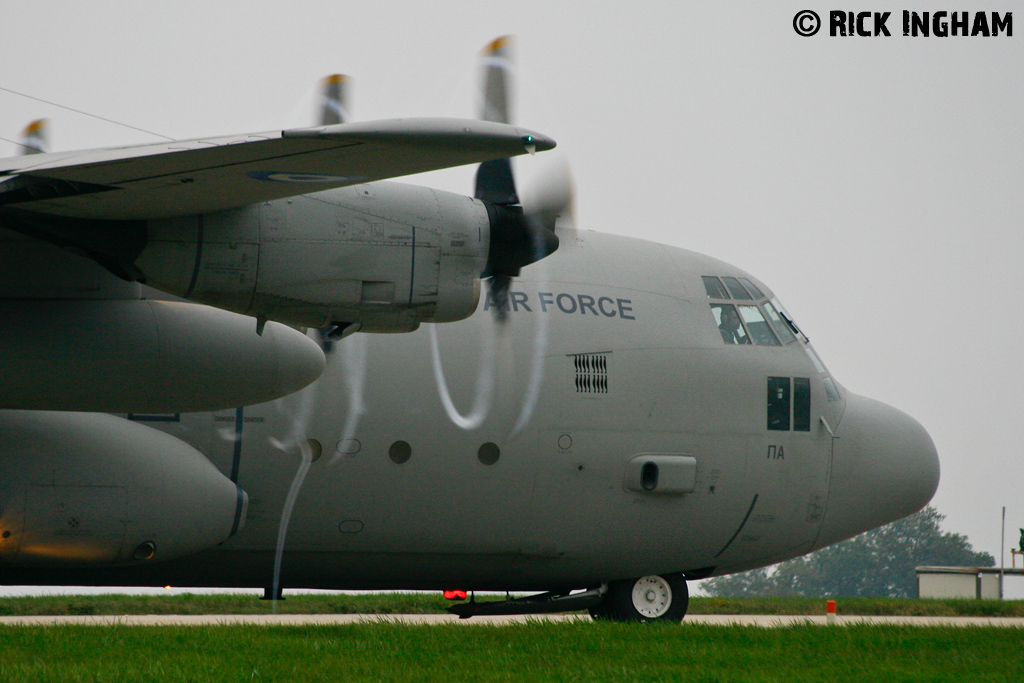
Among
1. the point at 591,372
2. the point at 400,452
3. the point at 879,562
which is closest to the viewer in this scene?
the point at 400,452

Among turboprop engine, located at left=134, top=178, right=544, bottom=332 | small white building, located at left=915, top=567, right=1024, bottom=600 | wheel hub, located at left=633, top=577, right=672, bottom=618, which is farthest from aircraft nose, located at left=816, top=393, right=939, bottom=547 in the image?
small white building, located at left=915, top=567, right=1024, bottom=600

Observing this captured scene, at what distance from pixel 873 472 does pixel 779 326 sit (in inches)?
87.1

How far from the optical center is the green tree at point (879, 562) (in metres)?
80.3

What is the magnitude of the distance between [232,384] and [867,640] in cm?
693

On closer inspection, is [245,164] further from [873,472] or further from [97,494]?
[873,472]

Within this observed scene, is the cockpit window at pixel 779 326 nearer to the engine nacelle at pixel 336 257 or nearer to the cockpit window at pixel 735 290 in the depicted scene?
the cockpit window at pixel 735 290

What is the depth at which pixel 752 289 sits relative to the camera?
1452cm

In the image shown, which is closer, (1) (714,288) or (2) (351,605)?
(1) (714,288)

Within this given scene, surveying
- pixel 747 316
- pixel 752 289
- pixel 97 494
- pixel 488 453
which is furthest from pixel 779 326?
pixel 97 494

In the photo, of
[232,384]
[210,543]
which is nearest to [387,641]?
[210,543]

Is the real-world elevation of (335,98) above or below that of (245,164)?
above

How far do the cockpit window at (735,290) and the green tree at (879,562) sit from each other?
6785 cm

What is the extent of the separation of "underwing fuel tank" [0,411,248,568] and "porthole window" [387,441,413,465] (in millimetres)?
1907

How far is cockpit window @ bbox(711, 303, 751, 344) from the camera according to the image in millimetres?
13930
